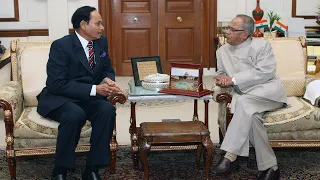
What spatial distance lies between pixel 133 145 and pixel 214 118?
164 cm

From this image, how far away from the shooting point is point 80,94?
3.43 meters

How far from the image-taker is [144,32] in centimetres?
728

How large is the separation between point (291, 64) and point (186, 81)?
1.06m

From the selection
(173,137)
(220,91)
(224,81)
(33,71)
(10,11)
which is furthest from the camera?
(10,11)

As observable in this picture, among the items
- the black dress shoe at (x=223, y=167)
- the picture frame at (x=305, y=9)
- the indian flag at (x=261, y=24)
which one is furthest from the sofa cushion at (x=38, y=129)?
the picture frame at (x=305, y=9)

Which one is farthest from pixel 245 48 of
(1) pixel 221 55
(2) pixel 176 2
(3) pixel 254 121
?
(2) pixel 176 2

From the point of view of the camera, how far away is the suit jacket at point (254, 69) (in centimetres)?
361

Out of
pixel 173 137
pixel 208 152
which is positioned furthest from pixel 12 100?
pixel 208 152

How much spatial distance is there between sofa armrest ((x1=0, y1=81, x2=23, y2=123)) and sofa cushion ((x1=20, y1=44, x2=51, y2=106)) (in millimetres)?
73

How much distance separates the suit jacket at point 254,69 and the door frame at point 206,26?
3.43 m

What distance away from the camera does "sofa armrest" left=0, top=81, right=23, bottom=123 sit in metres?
3.43

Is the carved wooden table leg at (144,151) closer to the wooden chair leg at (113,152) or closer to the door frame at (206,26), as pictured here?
the wooden chair leg at (113,152)

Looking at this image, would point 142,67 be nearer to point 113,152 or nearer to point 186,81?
point 186,81

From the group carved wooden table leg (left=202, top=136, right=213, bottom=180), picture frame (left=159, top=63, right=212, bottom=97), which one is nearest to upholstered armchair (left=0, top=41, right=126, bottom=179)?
picture frame (left=159, top=63, right=212, bottom=97)
